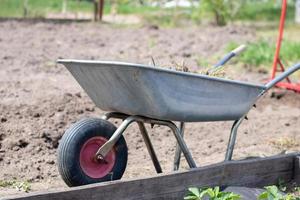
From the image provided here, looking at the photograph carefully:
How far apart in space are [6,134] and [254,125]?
8.39ft

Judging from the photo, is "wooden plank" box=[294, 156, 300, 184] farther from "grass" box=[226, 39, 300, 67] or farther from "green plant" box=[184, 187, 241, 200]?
"grass" box=[226, 39, 300, 67]

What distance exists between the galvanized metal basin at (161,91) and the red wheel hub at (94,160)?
259 millimetres

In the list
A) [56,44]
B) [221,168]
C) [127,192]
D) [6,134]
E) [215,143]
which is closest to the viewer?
[127,192]

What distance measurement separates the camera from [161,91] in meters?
4.29

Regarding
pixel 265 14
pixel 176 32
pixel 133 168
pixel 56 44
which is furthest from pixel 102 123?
pixel 265 14

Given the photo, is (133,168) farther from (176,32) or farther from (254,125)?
(176,32)

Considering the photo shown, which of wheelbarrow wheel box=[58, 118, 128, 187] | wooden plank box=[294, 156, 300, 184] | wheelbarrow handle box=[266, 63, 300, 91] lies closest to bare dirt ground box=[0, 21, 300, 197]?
wheelbarrow wheel box=[58, 118, 128, 187]

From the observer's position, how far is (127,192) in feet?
13.1

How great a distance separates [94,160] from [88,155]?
0.05 meters

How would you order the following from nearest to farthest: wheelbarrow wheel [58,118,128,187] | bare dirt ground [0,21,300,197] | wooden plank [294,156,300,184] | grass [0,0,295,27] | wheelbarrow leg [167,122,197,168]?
wheelbarrow wheel [58,118,128,187]
wheelbarrow leg [167,122,197,168]
wooden plank [294,156,300,184]
bare dirt ground [0,21,300,197]
grass [0,0,295,27]

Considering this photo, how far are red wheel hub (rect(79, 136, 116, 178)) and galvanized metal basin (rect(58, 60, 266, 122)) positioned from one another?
26 centimetres

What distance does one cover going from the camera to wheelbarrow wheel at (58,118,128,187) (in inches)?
171

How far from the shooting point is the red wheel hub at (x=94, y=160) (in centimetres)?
442

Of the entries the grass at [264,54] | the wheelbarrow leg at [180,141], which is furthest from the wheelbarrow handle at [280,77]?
the grass at [264,54]
